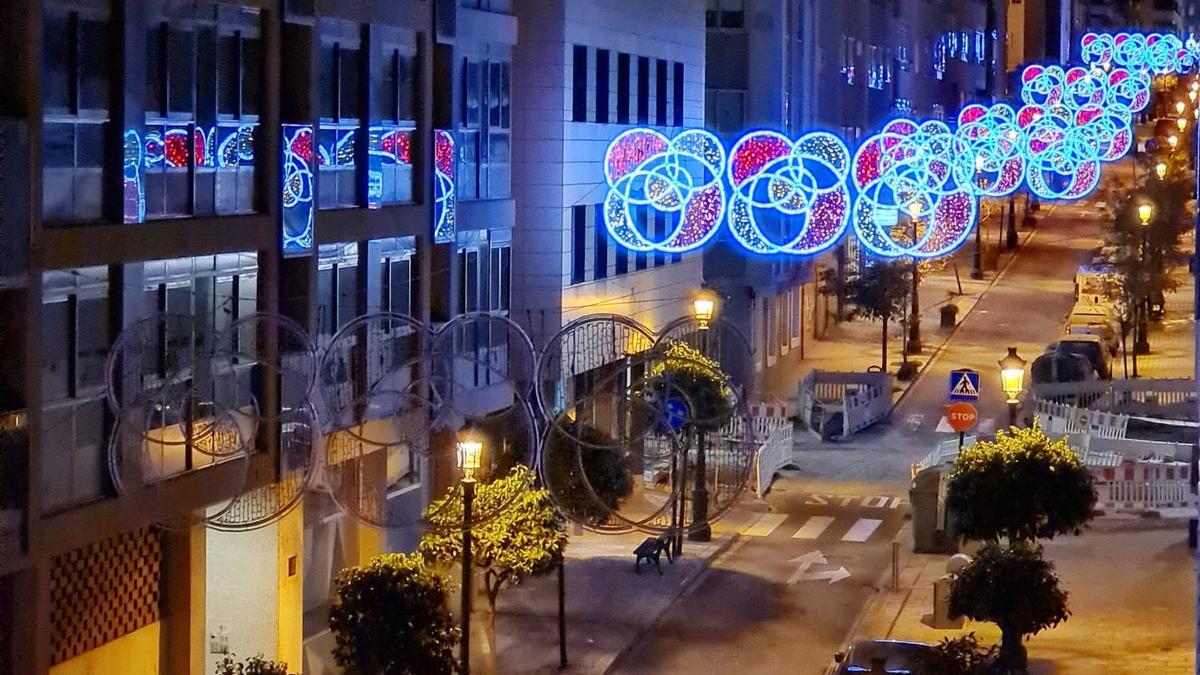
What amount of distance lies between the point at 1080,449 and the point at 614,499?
14.8 m

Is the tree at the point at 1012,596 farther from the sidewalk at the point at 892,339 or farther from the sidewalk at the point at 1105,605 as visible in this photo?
the sidewalk at the point at 892,339

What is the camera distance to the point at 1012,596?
25.4m

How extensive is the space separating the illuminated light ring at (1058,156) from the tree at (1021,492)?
5609mm

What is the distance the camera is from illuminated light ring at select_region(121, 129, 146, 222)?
2230 centimetres

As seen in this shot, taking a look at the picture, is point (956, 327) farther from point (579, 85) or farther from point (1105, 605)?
point (1105, 605)

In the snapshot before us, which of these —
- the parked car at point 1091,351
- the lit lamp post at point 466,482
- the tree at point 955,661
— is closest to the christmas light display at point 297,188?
the lit lamp post at point 466,482

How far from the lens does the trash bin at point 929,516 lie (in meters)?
36.8

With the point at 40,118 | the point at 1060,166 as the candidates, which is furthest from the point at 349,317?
the point at 1060,166

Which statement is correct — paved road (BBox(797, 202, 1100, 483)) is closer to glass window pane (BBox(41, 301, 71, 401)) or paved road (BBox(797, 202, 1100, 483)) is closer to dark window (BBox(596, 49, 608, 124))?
dark window (BBox(596, 49, 608, 124))

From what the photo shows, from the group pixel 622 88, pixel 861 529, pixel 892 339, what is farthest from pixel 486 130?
pixel 892 339

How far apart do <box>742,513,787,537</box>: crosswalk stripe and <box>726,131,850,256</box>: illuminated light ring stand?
1231cm

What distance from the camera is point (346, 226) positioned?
94.1 ft

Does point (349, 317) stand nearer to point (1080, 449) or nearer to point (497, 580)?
point (497, 580)

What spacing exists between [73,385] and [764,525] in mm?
20412
